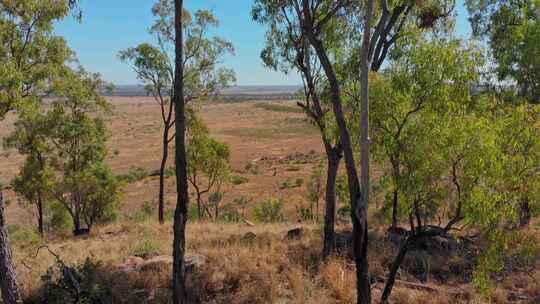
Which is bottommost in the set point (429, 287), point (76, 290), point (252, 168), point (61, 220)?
point (252, 168)

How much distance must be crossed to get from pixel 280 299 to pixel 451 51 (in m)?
6.30

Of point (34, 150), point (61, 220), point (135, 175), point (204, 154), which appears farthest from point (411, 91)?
point (135, 175)

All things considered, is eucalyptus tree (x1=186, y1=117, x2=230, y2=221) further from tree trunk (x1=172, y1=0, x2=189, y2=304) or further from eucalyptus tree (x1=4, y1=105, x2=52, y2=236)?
tree trunk (x1=172, y1=0, x2=189, y2=304)

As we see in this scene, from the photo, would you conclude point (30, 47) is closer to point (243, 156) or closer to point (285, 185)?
point (285, 185)

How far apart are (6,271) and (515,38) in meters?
15.5

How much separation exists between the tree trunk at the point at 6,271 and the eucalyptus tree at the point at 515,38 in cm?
1471

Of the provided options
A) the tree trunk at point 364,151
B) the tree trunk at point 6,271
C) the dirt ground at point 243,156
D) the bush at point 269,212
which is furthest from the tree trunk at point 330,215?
the bush at point 269,212

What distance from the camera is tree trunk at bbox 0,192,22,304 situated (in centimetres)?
807

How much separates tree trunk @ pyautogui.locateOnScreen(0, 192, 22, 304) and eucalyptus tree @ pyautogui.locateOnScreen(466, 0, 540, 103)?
48.3ft

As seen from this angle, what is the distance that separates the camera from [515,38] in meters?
13.5

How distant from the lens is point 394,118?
8.15 m

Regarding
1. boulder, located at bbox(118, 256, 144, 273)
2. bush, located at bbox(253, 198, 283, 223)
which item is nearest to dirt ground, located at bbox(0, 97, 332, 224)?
bush, located at bbox(253, 198, 283, 223)

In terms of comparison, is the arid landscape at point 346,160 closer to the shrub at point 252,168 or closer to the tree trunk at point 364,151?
the tree trunk at point 364,151

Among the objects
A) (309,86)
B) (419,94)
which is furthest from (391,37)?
(419,94)
